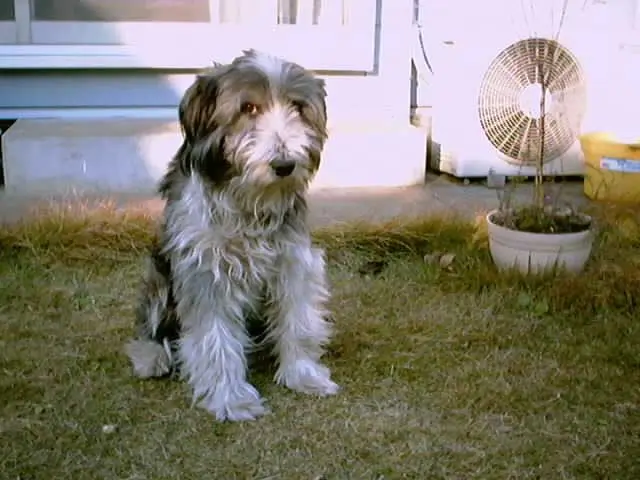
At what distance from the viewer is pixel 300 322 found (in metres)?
3.11

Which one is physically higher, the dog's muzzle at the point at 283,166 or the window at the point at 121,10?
the window at the point at 121,10

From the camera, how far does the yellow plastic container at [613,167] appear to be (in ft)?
16.5

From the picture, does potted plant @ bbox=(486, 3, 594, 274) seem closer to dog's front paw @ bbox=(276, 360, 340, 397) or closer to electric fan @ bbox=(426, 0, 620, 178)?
electric fan @ bbox=(426, 0, 620, 178)

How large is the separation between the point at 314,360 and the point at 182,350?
1.49 feet

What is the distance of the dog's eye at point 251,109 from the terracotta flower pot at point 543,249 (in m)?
1.70

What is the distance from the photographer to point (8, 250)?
433 cm

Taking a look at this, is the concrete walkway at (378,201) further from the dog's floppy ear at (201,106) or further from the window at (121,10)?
the dog's floppy ear at (201,106)

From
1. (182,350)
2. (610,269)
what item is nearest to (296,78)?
(182,350)

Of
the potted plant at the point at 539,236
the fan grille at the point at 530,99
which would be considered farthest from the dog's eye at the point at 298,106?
the fan grille at the point at 530,99

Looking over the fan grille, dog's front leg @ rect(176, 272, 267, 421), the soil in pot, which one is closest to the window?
the fan grille

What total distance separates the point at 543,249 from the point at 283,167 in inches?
68.1

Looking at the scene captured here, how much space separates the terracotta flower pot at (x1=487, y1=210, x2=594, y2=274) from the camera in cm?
400

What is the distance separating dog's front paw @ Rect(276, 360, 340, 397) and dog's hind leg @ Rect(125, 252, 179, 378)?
390mm

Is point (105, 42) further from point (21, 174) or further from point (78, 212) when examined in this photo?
point (78, 212)
